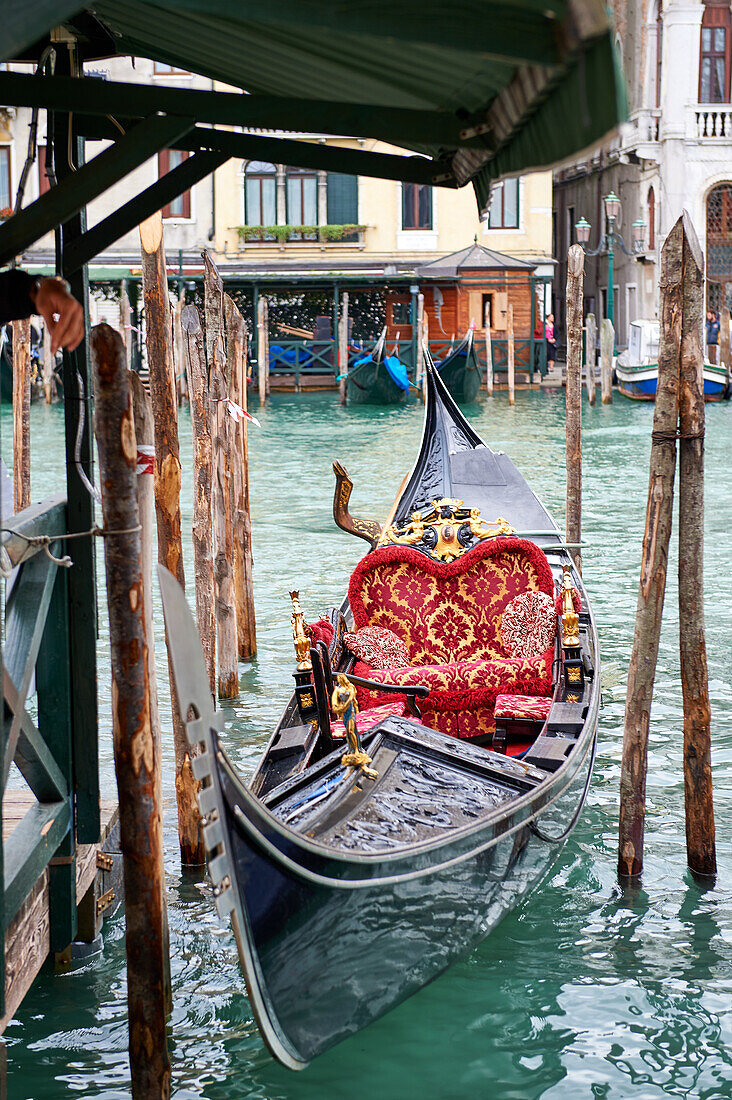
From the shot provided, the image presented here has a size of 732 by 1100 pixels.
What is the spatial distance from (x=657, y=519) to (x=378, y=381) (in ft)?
45.5

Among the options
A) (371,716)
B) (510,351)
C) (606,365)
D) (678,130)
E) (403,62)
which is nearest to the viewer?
(403,62)

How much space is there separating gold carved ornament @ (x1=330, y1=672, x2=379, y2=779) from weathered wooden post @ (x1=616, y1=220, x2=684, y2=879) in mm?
767

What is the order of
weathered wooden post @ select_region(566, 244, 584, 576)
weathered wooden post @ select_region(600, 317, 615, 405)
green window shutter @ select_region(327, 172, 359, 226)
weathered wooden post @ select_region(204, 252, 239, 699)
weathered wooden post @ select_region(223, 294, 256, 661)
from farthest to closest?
green window shutter @ select_region(327, 172, 359, 226), weathered wooden post @ select_region(600, 317, 615, 405), weathered wooden post @ select_region(566, 244, 584, 576), weathered wooden post @ select_region(223, 294, 256, 661), weathered wooden post @ select_region(204, 252, 239, 699)

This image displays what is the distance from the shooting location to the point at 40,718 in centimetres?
246

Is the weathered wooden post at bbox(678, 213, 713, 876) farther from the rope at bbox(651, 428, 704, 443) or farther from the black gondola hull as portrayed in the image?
the black gondola hull

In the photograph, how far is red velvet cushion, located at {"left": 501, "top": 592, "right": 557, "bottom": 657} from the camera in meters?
3.84

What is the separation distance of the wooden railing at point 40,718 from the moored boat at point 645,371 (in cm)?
1346

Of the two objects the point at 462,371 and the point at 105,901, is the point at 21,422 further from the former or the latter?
the point at 462,371

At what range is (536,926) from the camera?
10.0 ft

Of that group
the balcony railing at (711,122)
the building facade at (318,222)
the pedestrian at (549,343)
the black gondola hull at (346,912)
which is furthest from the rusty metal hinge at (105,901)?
the balcony railing at (711,122)

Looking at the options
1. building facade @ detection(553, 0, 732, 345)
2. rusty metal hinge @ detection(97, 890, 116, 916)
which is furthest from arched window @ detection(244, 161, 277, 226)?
rusty metal hinge @ detection(97, 890, 116, 916)

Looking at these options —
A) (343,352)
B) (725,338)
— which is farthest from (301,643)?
(725,338)

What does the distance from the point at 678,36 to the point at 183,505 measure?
39.4 ft

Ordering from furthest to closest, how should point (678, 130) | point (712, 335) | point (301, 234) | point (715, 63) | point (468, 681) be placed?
point (301, 234)
point (712, 335)
point (715, 63)
point (678, 130)
point (468, 681)
